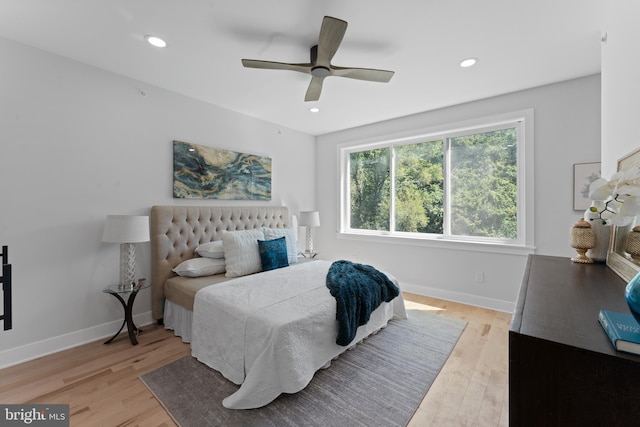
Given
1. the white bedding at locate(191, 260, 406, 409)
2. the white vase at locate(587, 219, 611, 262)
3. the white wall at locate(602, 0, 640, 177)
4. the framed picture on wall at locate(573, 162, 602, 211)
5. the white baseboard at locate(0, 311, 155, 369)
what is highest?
the white wall at locate(602, 0, 640, 177)

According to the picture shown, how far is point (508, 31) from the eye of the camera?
2066 millimetres

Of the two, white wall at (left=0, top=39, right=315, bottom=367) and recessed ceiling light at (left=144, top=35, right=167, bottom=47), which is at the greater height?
recessed ceiling light at (left=144, top=35, right=167, bottom=47)

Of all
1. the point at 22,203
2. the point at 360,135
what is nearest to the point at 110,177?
the point at 22,203

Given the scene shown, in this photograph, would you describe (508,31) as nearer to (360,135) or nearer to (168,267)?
(360,135)

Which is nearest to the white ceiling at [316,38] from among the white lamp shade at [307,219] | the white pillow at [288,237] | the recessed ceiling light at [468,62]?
the recessed ceiling light at [468,62]

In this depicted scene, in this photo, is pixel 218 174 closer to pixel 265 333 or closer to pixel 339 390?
pixel 265 333

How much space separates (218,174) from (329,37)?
232 cm

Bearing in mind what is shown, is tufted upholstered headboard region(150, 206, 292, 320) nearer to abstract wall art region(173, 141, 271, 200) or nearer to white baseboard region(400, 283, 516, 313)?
abstract wall art region(173, 141, 271, 200)

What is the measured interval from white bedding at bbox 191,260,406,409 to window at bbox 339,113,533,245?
6.59ft

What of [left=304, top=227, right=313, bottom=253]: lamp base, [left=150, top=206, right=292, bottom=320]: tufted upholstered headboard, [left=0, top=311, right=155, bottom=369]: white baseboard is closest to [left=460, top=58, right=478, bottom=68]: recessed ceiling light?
[left=150, top=206, right=292, bottom=320]: tufted upholstered headboard

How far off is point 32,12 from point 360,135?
3792 millimetres

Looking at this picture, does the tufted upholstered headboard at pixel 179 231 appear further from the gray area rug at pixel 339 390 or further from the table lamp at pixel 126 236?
the gray area rug at pixel 339 390

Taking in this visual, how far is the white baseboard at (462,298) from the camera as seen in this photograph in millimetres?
3293

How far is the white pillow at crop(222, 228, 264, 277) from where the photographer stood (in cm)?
292
